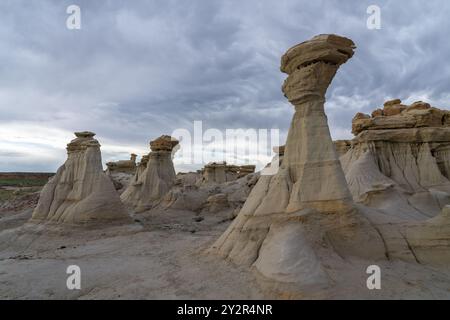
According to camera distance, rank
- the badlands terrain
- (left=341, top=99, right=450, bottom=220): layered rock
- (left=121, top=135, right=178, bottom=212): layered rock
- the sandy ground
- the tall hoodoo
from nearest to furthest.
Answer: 1. the sandy ground
2. the badlands terrain
3. the tall hoodoo
4. (left=341, top=99, right=450, bottom=220): layered rock
5. (left=121, top=135, right=178, bottom=212): layered rock

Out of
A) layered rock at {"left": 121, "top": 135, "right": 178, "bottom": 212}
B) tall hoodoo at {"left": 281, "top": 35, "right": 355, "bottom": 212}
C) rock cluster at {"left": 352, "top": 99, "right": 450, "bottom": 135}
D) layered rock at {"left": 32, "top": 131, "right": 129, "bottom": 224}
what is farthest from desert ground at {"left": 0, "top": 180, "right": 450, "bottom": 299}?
rock cluster at {"left": 352, "top": 99, "right": 450, "bottom": 135}

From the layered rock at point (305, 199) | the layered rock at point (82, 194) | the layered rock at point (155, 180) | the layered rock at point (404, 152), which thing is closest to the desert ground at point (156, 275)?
the layered rock at point (305, 199)

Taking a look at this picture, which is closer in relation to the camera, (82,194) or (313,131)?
(313,131)

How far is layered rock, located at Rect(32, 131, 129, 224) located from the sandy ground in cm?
209

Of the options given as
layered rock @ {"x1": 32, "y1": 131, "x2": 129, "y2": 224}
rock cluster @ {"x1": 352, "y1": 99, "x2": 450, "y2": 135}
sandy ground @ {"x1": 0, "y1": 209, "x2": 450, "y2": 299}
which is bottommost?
sandy ground @ {"x1": 0, "y1": 209, "x2": 450, "y2": 299}

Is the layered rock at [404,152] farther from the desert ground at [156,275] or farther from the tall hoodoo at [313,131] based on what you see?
the desert ground at [156,275]

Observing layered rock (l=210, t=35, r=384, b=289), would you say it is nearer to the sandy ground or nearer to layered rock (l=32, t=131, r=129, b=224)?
the sandy ground

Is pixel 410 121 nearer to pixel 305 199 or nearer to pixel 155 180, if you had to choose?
pixel 305 199

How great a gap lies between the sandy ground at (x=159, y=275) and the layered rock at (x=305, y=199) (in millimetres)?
522

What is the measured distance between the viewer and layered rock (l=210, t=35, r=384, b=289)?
21.4 ft

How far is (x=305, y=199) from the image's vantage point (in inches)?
283

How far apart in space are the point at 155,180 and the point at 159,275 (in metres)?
16.9

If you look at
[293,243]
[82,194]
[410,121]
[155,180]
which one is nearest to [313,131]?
[293,243]

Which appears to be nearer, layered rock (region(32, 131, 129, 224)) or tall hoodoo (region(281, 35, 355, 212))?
tall hoodoo (region(281, 35, 355, 212))
